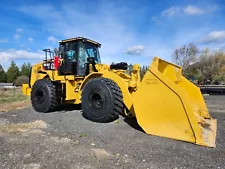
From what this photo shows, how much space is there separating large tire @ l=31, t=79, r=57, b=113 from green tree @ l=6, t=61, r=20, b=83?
55181 mm

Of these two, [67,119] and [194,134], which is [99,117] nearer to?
[67,119]

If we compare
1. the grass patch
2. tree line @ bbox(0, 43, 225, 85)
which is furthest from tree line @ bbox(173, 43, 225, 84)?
the grass patch

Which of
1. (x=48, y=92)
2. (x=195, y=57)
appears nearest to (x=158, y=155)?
(x=48, y=92)

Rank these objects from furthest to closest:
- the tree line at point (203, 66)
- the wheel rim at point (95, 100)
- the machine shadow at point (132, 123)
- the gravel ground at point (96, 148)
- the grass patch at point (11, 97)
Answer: the tree line at point (203, 66) → the grass patch at point (11, 97) → the wheel rim at point (95, 100) → the machine shadow at point (132, 123) → the gravel ground at point (96, 148)

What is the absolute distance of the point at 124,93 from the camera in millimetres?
5586

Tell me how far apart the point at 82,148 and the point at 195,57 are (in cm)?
3928

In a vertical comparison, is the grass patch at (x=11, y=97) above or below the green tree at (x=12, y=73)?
below

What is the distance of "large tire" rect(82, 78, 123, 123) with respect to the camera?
5.48 meters

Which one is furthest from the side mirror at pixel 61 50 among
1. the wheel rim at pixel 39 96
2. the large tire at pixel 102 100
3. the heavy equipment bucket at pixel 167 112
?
the heavy equipment bucket at pixel 167 112

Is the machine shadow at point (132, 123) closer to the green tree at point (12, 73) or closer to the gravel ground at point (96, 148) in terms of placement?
the gravel ground at point (96, 148)

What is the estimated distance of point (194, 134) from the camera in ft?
13.5

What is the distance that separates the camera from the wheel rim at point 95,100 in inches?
230

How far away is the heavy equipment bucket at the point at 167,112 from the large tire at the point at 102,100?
67 centimetres

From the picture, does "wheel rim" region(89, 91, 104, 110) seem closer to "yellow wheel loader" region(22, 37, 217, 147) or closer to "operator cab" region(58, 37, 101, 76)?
"yellow wheel loader" region(22, 37, 217, 147)
